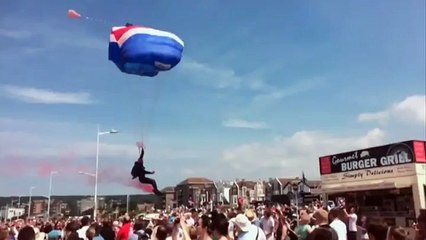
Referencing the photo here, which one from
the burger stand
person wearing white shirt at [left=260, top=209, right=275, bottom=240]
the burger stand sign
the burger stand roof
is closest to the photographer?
person wearing white shirt at [left=260, top=209, right=275, bottom=240]

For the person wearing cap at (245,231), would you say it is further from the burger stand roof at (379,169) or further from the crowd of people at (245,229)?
the burger stand roof at (379,169)

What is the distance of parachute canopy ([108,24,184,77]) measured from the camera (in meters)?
14.5

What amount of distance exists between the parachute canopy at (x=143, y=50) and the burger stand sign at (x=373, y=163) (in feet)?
50.7

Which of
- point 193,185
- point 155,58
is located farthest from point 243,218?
→ point 193,185

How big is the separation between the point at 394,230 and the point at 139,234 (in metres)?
6.05

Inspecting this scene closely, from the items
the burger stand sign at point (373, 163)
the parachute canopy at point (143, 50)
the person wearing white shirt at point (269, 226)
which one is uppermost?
the parachute canopy at point (143, 50)

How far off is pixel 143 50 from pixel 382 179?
17855 mm

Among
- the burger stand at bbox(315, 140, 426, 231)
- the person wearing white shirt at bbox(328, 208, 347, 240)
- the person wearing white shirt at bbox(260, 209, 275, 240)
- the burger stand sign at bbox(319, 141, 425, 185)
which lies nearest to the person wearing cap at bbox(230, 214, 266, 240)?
the person wearing white shirt at bbox(328, 208, 347, 240)

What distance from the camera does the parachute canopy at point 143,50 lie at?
14.5 meters

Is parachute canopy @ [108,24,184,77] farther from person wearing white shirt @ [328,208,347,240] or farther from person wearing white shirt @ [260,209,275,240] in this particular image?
person wearing white shirt @ [328,208,347,240]

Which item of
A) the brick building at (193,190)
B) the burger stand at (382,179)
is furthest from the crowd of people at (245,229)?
the brick building at (193,190)

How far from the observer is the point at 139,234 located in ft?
30.6

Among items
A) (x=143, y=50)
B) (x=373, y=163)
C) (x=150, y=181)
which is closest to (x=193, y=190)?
(x=373, y=163)

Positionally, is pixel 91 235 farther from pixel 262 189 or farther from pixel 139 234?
pixel 262 189
